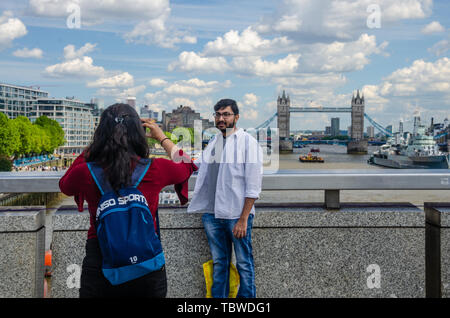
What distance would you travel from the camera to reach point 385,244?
3641 millimetres

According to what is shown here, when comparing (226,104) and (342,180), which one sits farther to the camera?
(342,180)

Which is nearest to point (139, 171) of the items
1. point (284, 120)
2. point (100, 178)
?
point (100, 178)

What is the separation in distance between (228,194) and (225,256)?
0.46 m

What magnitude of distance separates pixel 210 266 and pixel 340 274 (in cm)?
99

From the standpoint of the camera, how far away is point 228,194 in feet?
10.8

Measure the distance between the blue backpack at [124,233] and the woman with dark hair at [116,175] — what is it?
0.04 m

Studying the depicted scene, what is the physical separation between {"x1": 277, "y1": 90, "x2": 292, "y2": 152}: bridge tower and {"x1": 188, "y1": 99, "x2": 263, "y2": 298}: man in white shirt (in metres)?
6.53

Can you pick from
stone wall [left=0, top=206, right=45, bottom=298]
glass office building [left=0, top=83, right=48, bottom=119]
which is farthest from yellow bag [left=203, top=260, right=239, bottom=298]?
glass office building [left=0, top=83, right=48, bottom=119]

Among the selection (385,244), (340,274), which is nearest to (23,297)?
(340,274)

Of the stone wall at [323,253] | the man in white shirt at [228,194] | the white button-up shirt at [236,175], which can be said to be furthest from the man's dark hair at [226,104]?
the stone wall at [323,253]

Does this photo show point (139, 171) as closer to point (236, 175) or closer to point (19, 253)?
point (236, 175)

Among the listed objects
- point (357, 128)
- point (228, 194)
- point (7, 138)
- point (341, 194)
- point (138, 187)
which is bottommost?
point (341, 194)
